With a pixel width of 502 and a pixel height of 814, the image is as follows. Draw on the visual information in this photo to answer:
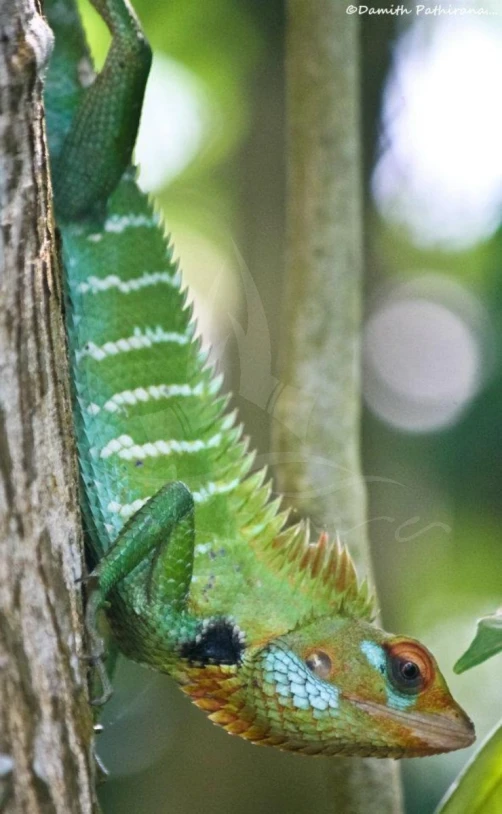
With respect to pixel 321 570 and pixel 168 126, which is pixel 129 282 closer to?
pixel 168 126

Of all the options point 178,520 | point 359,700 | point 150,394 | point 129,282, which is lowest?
point 359,700

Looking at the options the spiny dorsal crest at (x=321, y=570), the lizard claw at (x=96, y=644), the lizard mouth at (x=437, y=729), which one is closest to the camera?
the lizard claw at (x=96, y=644)

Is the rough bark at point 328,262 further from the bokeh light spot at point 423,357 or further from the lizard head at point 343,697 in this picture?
the lizard head at point 343,697

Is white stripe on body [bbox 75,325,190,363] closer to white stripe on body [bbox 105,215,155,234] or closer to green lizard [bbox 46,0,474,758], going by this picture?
green lizard [bbox 46,0,474,758]

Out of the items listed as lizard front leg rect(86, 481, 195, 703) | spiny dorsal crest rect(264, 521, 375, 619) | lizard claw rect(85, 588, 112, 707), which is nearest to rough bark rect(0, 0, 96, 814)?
lizard claw rect(85, 588, 112, 707)

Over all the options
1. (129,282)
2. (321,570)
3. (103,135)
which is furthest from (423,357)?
(103,135)

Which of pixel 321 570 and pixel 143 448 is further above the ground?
pixel 143 448

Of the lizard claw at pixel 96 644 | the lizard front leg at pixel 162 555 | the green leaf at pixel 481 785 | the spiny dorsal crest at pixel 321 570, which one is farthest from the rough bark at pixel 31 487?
the green leaf at pixel 481 785

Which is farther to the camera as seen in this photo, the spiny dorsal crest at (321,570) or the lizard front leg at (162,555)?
the spiny dorsal crest at (321,570)

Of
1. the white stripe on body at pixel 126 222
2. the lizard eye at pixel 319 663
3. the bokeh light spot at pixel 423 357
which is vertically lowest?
the lizard eye at pixel 319 663
